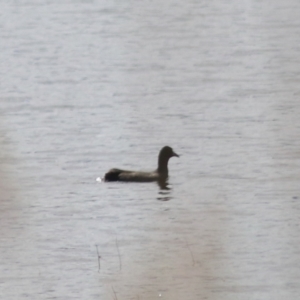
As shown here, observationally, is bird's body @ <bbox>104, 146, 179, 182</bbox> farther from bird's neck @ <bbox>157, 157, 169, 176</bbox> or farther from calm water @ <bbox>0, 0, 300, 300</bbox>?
calm water @ <bbox>0, 0, 300, 300</bbox>

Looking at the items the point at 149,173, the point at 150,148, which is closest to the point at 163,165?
the point at 149,173

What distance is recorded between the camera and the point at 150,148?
37.6 feet

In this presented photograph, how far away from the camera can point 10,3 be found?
1525 cm

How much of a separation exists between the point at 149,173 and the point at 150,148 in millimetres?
843

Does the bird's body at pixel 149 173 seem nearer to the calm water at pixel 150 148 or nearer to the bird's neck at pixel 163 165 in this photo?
the bird's neck at pixel 163 165

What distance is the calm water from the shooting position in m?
7.39

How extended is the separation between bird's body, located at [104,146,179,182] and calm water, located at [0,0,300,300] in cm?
11

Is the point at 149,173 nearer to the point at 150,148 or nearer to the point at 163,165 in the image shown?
the point at 163,165

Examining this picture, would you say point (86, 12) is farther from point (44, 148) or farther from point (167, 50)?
point (44, 148)

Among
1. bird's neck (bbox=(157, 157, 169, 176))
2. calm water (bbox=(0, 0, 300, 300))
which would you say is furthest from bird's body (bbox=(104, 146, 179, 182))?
calm water (bbox=(0, 0, 300, 300))

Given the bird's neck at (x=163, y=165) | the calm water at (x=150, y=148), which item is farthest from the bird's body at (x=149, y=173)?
the calm water at (x=150, y=148)

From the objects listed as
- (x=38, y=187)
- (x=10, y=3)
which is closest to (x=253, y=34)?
(x=10, y=3)

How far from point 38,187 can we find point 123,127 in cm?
190

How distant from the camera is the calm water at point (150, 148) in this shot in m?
7.39
